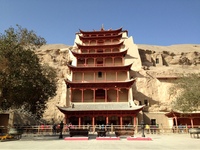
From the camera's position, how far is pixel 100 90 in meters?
32.5

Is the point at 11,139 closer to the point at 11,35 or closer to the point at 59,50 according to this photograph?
the point at 11,35

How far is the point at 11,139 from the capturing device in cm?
1455

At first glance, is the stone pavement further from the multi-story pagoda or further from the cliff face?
the cliff face

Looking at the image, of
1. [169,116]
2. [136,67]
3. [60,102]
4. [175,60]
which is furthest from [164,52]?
[60,102]

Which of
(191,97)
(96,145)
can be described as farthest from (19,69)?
(191,97)

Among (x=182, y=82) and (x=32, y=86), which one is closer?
(x=32, y=86)

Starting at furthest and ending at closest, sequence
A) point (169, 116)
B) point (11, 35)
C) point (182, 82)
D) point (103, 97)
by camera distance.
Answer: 1. point (103, 97)
2. point (169, 116)
3. point (182, 82)
4. point (11, 35)

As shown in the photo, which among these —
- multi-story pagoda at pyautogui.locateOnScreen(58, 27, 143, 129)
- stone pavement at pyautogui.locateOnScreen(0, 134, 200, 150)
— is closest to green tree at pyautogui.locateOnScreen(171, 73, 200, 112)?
multi-story pagoda at pyautogui.locateOnScreen(58, 27, 143, 129)

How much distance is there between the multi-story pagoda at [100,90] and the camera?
26.6 metres

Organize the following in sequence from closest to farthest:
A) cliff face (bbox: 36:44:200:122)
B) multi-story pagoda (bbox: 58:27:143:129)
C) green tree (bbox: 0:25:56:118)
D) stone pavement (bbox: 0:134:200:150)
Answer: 1. stone pavement (bbox: 0:134:200:150)
2. green tree (bbox: 0:25:56:118)
3. multi-story pagoda (bbox: 58:27:143:129)
4. cliff face (bbox: 36:44:200:122)

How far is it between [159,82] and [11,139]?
2958 cm

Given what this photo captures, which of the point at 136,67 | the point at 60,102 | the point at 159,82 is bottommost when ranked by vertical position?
the point at 60,102

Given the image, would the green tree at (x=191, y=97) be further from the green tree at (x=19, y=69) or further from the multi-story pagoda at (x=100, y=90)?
the green tree at (x=19, y=69)

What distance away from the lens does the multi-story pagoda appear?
26.6 metres
